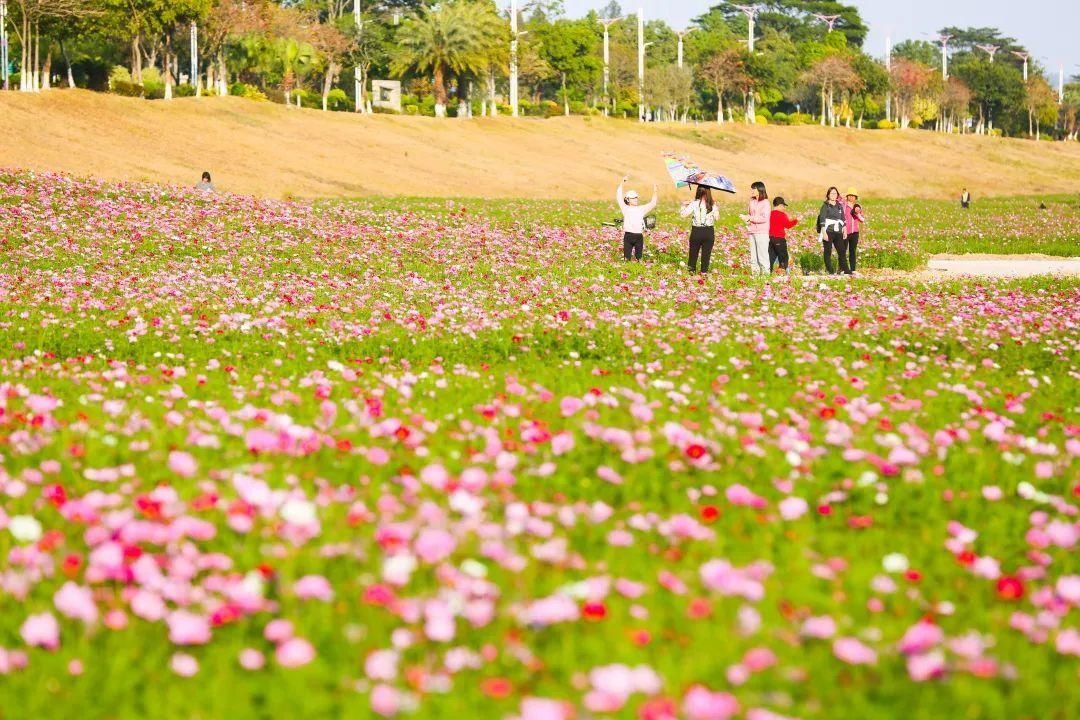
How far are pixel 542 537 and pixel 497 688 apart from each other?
1.41 metres

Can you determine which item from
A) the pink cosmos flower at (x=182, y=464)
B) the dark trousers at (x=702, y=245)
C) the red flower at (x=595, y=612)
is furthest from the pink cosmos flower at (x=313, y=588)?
the dark trousers at (x=702, y=245)

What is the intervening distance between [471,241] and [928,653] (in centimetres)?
2318

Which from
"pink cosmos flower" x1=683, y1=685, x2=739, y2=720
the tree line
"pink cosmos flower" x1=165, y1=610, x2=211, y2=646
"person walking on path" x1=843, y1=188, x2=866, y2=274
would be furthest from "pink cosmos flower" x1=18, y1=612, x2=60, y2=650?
the tree line

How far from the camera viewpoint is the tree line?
7212 cm

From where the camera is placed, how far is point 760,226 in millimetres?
21844

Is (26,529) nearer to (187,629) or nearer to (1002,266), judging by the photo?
(187,629)

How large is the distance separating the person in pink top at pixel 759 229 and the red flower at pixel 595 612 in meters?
18.3

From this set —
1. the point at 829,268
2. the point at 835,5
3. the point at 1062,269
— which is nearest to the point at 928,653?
the point at 829,268

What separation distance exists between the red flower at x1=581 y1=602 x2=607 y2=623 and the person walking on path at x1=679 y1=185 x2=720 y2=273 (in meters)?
16.9

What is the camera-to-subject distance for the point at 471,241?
26.3 meters

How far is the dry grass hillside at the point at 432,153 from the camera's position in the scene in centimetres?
5056

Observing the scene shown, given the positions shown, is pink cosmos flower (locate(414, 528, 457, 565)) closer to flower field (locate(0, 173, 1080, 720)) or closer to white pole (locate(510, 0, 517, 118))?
flower field (locate(0, 173, 1080, 720))

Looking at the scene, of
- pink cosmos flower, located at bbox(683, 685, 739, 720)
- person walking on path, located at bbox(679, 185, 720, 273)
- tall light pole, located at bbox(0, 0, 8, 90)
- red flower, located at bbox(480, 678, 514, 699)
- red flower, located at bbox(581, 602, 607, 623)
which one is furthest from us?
tall light pole, located at bbox(0, 0, 8, 90)

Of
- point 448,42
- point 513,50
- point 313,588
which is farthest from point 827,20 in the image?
point 313,588
